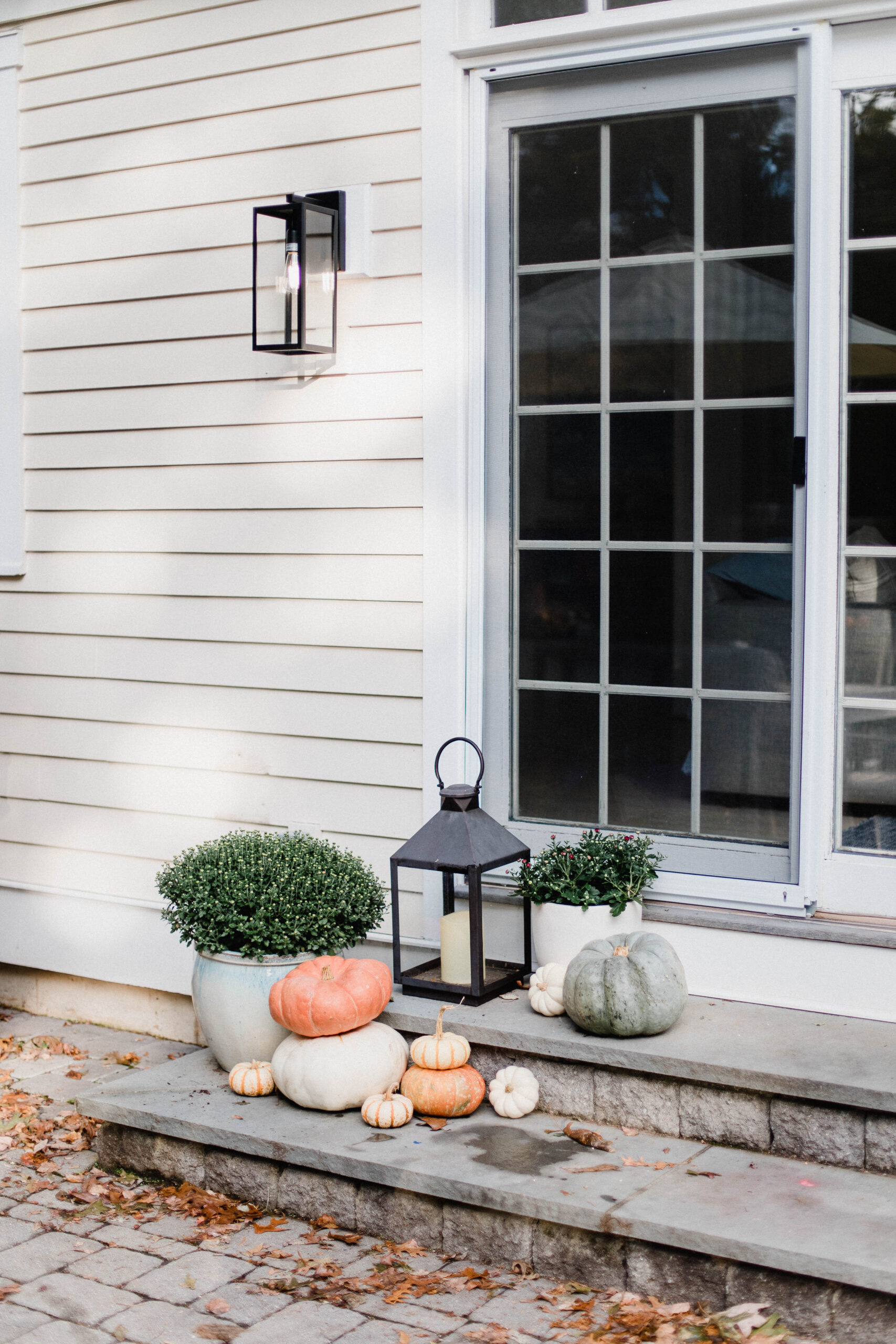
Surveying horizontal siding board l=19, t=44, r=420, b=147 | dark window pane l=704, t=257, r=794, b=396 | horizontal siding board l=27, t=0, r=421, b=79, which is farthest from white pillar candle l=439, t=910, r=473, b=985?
horizontal siding board l=27, t=0, r=421, b=79

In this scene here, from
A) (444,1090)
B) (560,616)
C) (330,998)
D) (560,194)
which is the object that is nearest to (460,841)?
(330,998)

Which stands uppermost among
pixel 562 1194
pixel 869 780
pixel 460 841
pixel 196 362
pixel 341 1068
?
pixel 196 362

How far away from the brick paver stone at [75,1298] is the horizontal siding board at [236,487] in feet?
7.27

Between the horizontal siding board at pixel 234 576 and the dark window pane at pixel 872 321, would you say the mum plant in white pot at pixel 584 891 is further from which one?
the dark window pane at pixel 872 321

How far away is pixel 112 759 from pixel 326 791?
921 mm

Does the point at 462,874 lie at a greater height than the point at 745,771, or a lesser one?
lesser

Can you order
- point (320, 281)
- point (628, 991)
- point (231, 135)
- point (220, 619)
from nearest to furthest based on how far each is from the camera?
point (628, 991) → point (320, 281) → point (231, 135) → point (220, 619)

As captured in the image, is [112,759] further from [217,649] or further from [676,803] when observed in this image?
[676,803]

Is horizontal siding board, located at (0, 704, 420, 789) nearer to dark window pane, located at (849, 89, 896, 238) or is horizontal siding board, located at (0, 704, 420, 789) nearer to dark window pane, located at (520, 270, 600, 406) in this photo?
dark window pane, located at (520, 270, 600, 406)

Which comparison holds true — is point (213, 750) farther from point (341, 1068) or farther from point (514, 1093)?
point (514, 1093)

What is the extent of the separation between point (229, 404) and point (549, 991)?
6.95 feet

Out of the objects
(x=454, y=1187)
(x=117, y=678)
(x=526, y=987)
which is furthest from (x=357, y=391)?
(x=454, y=1187)

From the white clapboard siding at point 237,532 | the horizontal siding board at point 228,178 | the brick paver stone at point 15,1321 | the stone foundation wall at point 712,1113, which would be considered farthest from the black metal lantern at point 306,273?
the brick paver stone at point 15,1321

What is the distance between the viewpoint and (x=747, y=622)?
364cm
